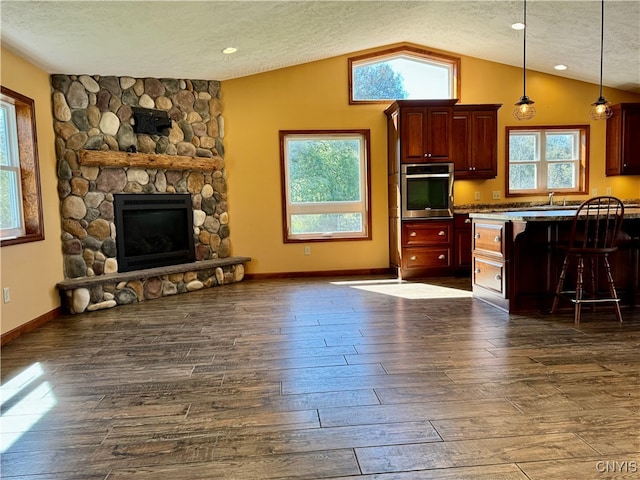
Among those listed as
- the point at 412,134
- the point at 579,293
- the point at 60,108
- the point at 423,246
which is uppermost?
the point at 60,108

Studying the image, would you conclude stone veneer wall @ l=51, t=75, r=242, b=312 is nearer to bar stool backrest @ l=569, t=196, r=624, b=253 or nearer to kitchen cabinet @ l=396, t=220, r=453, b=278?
kitchen cabinet @ l=396, t=220, r=453, b=278

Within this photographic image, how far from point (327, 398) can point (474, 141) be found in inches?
192

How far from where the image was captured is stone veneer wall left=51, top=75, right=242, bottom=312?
4.64 metres

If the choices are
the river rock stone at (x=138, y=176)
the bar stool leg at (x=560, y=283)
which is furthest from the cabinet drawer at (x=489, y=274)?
the river rock stone at (x=138, y=176)

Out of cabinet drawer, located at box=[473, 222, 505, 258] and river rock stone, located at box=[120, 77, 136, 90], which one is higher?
river rock stone, located at box=[120, 77, 136, 90]

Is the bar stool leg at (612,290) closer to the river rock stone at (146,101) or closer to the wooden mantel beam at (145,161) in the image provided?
the wooden mantel beam at (145,161)

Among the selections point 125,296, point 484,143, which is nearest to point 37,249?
point 125,296

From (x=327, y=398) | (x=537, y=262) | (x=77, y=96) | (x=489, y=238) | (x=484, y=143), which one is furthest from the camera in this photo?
(x=484, y=143)

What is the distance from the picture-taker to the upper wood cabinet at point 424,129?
233 inches

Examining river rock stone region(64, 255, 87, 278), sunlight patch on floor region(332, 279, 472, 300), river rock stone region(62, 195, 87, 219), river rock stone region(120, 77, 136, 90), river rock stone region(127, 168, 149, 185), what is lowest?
sunlight patch on floor region(332, 279, 472, 300)

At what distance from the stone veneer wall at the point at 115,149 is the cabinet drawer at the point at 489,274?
3.38m

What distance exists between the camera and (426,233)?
6.04 meters

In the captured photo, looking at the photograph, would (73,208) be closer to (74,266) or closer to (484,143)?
(74,266)

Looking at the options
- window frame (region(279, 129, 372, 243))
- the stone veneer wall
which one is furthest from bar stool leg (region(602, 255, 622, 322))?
the stone veneer wall
